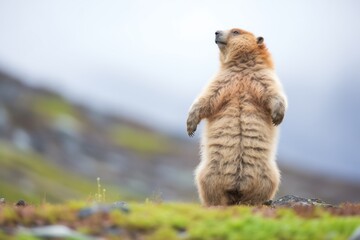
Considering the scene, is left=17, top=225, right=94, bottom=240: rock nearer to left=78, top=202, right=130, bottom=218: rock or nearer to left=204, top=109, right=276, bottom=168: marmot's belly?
left=78, top=202, right=130, bottom=218: rock

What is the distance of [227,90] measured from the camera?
19031 mm

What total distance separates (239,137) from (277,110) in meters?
1.18

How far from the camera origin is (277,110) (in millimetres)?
18188

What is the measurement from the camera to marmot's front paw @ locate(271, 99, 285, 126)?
59.7 ft

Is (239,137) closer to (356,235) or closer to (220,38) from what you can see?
(220,38)

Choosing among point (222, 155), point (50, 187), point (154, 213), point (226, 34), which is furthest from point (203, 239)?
point (50, 187)

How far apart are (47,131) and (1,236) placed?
173328 mm

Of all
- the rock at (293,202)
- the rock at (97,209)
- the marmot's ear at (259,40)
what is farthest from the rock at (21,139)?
the rock at (97,209)

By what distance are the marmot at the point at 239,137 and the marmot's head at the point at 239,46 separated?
2.83 ft

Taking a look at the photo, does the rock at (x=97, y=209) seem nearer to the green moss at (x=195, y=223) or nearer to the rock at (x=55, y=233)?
the green moss at (x=195, y=223)

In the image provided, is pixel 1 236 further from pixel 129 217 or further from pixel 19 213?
pixel 129 217

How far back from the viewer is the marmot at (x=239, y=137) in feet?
59.6

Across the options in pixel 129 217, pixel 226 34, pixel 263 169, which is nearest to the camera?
pixel 129 217

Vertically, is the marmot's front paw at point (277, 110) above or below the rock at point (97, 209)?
above
